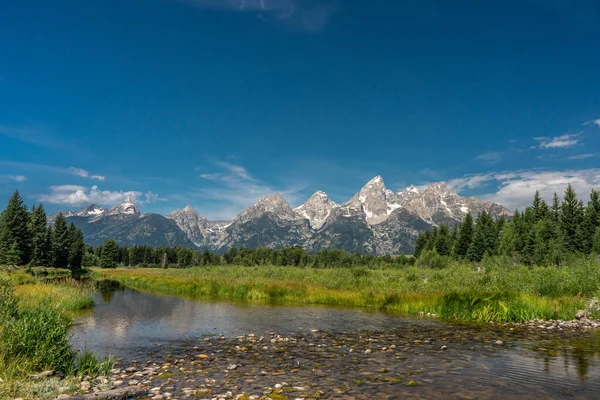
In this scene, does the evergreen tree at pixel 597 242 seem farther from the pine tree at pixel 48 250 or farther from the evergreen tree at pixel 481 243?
the pine tree at pixel 48 250

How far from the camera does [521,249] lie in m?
124

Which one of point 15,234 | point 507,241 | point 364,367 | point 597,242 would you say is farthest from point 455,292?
point 507,241

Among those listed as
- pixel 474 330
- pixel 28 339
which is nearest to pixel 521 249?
pixel 474 330

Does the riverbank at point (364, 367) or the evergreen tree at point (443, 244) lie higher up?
the evergreen tree at point (443, 244)

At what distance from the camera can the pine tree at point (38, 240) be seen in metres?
99.4

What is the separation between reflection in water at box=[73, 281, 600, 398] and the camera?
14.0m

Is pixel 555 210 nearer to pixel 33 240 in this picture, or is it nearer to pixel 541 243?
pixel 541 243

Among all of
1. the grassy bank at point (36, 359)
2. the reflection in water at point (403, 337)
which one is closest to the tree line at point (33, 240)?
the reflection in water at point (403, 337)

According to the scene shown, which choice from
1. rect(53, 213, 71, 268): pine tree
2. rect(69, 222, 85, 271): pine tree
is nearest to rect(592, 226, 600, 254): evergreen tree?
rect(53, 213, 71, 268): pine tree

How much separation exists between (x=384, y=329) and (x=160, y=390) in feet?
53.5

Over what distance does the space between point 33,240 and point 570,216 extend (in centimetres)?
15831

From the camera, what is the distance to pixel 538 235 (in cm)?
12106

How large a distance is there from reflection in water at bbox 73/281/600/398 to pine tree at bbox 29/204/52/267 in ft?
→ 250

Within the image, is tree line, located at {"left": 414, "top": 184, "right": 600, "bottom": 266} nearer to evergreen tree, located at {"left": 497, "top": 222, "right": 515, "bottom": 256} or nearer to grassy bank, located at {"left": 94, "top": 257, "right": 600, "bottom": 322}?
evergreen tree, located at {"left": 497, "top": 222, "right": 515, "bottom": 256}
